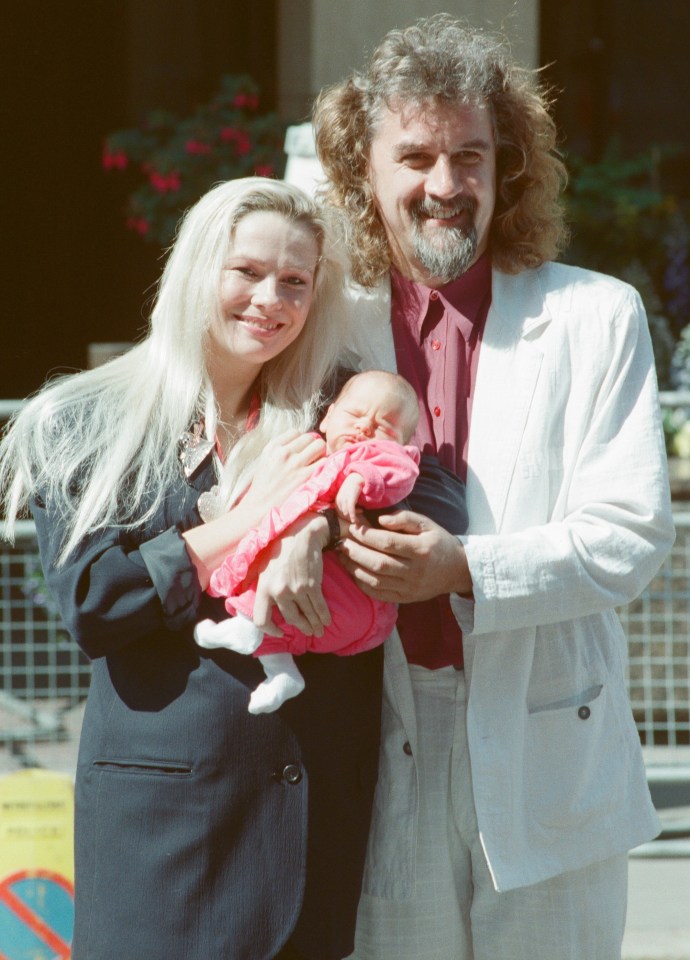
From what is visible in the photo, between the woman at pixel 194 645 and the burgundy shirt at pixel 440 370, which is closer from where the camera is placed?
the woman at pixel 194 645

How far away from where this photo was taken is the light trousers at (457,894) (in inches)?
105

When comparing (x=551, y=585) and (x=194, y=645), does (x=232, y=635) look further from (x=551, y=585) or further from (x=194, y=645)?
Result: (x=551, y=585)

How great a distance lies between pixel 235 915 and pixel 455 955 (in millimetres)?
580

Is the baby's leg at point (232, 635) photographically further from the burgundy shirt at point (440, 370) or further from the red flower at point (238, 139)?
the red flower at point (238, 139)

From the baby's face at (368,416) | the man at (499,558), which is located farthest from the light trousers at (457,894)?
the baby's face at (368,416)

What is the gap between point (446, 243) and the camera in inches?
108

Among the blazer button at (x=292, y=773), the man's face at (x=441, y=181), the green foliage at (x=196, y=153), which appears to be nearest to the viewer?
the blazer button at (x=292, y=773)

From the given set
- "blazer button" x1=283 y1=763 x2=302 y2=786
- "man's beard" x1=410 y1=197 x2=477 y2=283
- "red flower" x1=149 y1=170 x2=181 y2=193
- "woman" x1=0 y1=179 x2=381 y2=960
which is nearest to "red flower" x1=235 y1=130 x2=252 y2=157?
"red flower" x1=149 y1=170 x2=181 y2=193

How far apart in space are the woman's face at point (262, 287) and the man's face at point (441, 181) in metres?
0.29

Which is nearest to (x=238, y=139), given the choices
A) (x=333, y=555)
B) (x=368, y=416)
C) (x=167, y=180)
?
(x=167, y=180)

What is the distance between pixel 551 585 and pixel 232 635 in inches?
24.2

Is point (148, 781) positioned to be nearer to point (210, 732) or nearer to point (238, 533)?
point (210, 732)

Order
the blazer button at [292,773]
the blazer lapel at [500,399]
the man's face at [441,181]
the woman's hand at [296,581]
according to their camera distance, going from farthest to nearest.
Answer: the man's face at [441,181], the blazer lapel at [500,399], the blazer button at [292,773], the woman's hand at [296,581]

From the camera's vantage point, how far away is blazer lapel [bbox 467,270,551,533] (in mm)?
2623
